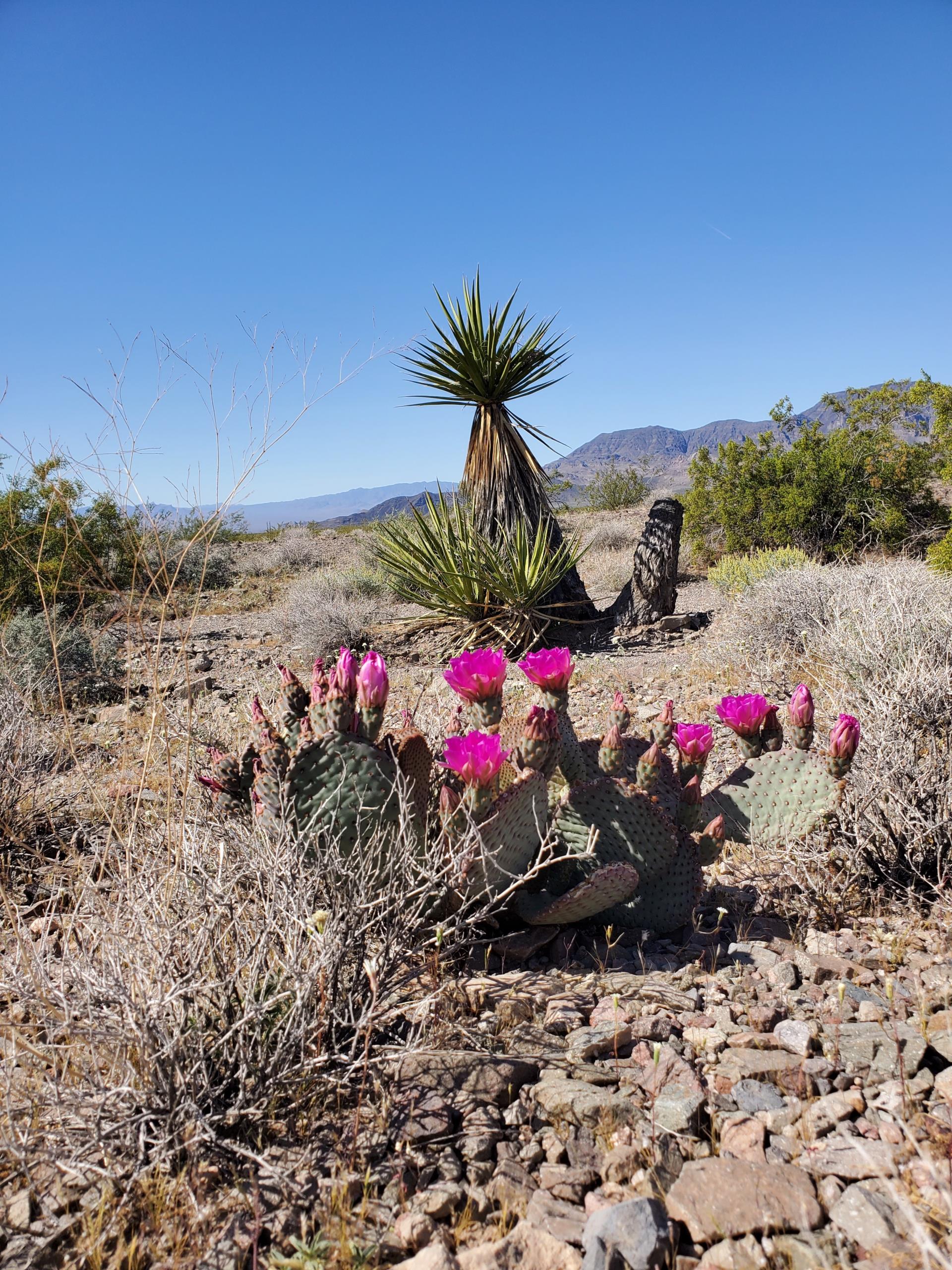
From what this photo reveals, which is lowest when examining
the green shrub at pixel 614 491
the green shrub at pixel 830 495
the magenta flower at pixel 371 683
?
the magenta flower at pixel 371 683

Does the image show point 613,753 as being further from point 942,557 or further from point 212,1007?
point 942,557

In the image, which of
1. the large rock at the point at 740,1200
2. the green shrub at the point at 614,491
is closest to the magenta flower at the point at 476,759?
the large rock at the point at 740,1200

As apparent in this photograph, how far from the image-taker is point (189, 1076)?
1.48m

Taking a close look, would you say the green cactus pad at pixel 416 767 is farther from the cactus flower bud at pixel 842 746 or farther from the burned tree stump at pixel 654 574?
the burned tree stump at pixel 654 574

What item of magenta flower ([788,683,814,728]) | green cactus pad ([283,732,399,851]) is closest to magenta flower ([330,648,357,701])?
green cactus pad ([283,732,399,851])

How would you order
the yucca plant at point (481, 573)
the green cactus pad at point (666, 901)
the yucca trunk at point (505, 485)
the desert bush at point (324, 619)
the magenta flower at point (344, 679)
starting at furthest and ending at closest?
1. the desert bush at point (324, 619)
2. the yucca trunk at point (505, 485)
3. the yucca plant at point (481, 573)
4. the green cactus pad at point (666, 901)
5. the magenta flower at point (344, 679)

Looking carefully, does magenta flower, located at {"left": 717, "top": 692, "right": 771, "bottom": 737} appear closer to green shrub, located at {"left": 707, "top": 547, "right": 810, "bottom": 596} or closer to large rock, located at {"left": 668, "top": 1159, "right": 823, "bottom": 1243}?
large rock, located at {"left": 668, "top": 1159, "right": 823, "bottom": 1243}

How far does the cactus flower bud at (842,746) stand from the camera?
258cm

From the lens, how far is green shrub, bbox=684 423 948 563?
40.1 ft

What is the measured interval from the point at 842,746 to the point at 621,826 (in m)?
0.84

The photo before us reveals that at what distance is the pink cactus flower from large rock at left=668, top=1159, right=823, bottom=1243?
1.46 m

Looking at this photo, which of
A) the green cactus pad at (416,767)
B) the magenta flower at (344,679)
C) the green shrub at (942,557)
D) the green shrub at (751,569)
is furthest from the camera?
the green shrub at (751,569)

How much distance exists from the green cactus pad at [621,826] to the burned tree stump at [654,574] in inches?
245

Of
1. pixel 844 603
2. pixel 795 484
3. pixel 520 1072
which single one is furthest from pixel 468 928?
pixel 795 484
